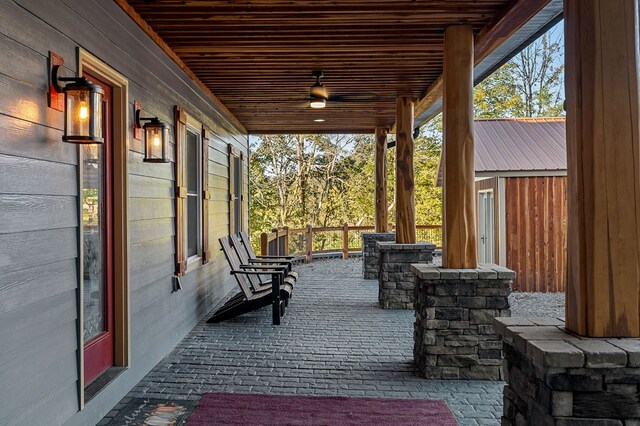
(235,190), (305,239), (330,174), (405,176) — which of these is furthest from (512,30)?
(330,174)

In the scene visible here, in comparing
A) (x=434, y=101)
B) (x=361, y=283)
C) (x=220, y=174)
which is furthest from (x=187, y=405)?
(x=361, y=283)

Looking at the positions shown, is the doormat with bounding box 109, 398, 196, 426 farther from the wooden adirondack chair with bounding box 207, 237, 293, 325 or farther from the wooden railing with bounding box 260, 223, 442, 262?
the wooden railing with bounding box 260, 223, 442, 262

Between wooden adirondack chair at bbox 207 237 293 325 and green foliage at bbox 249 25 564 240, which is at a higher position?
green foliage at bbox 249 25 564 240

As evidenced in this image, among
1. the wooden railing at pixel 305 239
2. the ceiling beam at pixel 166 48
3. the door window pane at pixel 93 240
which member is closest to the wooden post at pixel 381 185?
the wooden railing at pixel 305 239

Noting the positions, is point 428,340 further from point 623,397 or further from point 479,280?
point 623,397

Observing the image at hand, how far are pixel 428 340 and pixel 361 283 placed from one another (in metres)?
4.99

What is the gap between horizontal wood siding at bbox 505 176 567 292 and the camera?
797 centimetres

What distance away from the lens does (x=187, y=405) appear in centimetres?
326

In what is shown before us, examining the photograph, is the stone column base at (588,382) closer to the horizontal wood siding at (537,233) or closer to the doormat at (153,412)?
the doormat at (153,412)

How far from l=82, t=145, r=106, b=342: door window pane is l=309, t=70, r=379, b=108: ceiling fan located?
3010 millimetres

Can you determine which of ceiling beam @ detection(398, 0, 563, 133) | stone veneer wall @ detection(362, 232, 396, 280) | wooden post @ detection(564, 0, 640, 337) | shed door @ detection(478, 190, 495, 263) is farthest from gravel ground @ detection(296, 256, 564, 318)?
wooden post @ detection(564, 0, 640, 337)

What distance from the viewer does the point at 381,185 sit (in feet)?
30.8

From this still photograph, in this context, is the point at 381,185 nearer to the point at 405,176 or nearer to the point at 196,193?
the point at 405,176

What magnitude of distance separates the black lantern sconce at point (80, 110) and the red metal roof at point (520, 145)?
6520mm
